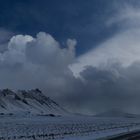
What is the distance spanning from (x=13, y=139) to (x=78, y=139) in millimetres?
7524

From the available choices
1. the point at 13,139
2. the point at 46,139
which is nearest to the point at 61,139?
the point at 46,139

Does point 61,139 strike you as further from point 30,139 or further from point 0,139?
point 0,139

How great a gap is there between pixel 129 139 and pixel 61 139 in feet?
25.7

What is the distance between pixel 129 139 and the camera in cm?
4128

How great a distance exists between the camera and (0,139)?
4059 centimetres

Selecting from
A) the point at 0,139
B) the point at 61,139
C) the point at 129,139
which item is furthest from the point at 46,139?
the point at 129,139

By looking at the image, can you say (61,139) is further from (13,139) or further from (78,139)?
(13,139)

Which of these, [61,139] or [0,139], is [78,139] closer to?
[61,139]

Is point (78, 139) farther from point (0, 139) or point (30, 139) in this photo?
point (0, 139)

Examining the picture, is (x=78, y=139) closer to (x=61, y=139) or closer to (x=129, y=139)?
(x=61, y=139)

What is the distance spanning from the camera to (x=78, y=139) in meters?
40.9

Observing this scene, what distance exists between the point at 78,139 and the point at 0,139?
8855 millimetres

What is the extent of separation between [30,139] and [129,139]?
37.4 feet

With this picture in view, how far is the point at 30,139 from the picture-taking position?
41.2 meters
